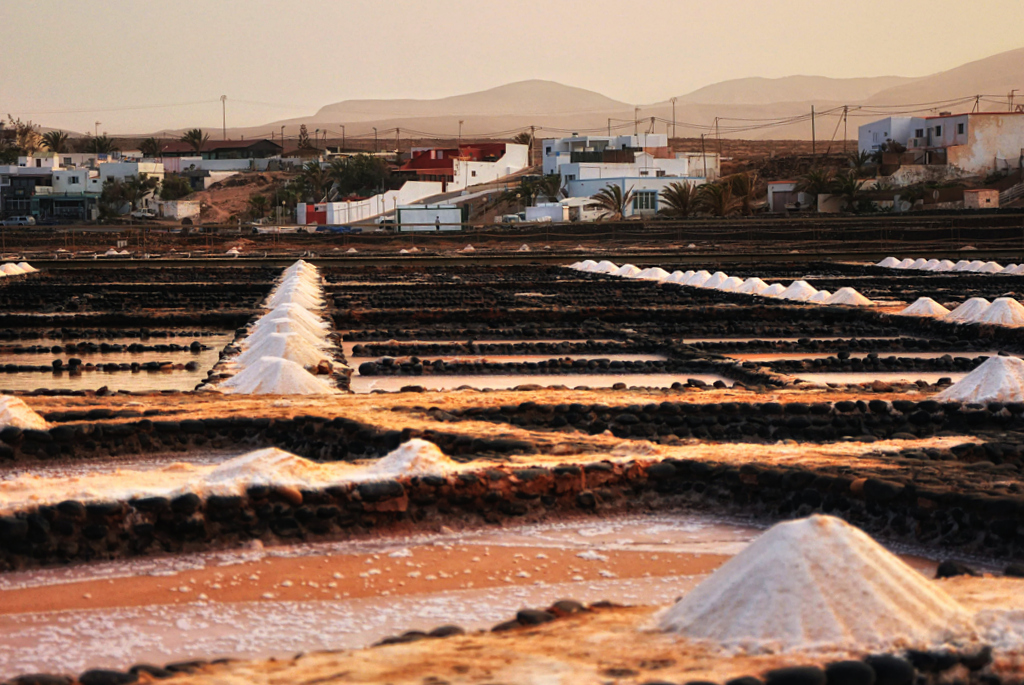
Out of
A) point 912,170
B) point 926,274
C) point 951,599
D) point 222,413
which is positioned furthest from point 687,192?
point 951,599

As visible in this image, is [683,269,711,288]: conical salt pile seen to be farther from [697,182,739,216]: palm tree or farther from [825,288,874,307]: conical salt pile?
[697,182,739,216]: palm tree

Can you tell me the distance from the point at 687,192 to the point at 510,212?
36.5ft

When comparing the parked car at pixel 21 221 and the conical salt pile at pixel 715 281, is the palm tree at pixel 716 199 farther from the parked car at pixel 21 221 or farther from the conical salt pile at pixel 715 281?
the conical salt pile at pixel 715 281

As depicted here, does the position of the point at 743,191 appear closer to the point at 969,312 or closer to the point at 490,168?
the point at 490,168

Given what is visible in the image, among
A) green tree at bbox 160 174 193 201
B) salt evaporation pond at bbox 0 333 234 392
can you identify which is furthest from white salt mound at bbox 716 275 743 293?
green tree at bbox 160 174 193 201

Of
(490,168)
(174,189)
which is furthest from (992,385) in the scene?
(490,168)

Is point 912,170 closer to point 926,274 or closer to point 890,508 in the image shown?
point 926,274

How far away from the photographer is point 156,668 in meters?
3.17

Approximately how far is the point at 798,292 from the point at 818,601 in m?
13.4

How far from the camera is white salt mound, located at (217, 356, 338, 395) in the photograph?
827 cm

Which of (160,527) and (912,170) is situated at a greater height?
(912,170)

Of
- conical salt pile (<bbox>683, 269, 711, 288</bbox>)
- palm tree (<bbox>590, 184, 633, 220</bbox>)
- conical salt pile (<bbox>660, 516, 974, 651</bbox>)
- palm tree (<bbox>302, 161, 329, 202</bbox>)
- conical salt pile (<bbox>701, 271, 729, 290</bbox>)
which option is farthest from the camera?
palm tree (<bbox>302, 161, 329, 202</bbox>)

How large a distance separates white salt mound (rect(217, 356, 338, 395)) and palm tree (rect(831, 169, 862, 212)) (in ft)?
128

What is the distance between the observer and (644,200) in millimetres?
50562
